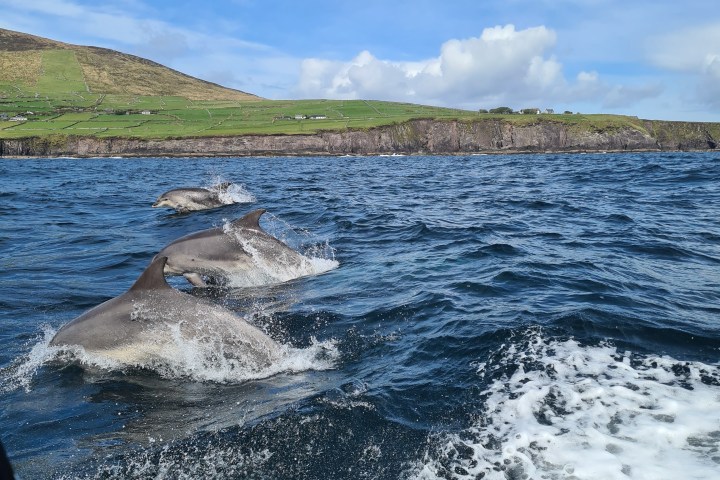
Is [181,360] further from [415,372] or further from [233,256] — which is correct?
[233,256]

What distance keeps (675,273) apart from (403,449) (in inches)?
395

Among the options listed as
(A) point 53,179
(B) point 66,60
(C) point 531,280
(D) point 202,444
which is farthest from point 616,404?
(B) point 66,60

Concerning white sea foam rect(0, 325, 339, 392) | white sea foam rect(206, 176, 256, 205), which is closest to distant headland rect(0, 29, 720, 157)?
white sea foam rect(206, 176, 256, 205)

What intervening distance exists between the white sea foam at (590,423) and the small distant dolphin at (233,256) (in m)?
7.32

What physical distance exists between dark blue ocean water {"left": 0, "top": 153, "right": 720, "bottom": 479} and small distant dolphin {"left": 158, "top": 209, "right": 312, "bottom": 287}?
616mm

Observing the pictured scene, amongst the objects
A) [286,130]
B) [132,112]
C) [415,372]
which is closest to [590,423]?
[415,372]

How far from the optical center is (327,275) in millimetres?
13922

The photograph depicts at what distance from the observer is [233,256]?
13594 mm

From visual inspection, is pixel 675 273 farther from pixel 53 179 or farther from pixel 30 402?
pixel 53 179

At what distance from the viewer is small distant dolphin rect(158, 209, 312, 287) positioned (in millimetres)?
13445

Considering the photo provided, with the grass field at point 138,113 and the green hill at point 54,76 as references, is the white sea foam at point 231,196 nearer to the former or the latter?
the grass field at point 138,113

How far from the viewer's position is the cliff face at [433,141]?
98.5 metres

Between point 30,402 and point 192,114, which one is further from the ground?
point 192,114

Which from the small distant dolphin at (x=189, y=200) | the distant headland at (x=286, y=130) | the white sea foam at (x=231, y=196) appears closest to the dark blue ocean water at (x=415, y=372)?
the small distant dolphin at (x=189, y=200)
